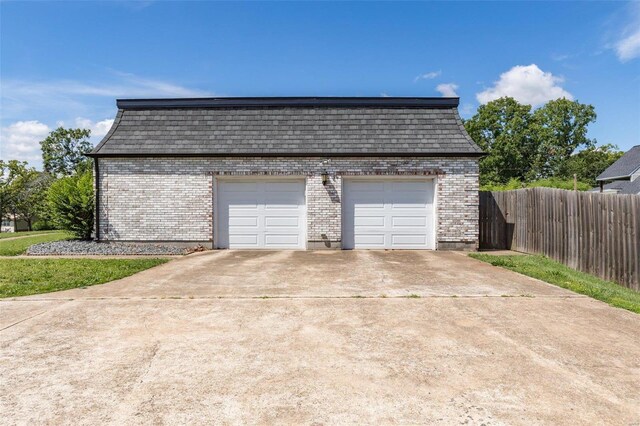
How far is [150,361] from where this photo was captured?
10.0ft

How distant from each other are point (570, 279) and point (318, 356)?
18.0 ft

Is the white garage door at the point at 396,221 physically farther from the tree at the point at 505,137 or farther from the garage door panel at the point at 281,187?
the tree at the point at 505,137

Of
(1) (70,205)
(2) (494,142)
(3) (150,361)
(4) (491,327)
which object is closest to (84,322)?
(3) (150,361)

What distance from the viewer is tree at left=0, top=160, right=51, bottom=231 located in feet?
82.9

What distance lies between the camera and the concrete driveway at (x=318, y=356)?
234 cm

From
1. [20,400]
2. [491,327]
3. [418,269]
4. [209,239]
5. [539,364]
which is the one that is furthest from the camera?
[209,239]

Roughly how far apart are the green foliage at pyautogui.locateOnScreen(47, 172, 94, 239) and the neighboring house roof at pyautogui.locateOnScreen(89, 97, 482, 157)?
136 cm

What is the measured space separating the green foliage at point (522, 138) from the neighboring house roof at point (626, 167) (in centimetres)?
1242

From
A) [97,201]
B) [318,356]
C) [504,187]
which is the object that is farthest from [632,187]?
[97,201]

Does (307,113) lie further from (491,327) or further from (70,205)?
(491,327)

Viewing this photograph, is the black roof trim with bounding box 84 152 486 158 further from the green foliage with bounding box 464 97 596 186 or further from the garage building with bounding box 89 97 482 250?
the green foliage with bounding box 464 97 596 186

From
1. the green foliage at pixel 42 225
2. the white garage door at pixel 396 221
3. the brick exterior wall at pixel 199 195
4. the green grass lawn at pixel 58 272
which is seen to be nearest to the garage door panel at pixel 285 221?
the brick exterior wall at pixel 199 195

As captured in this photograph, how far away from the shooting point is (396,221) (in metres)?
11.0

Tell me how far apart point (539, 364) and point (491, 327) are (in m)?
0.89
